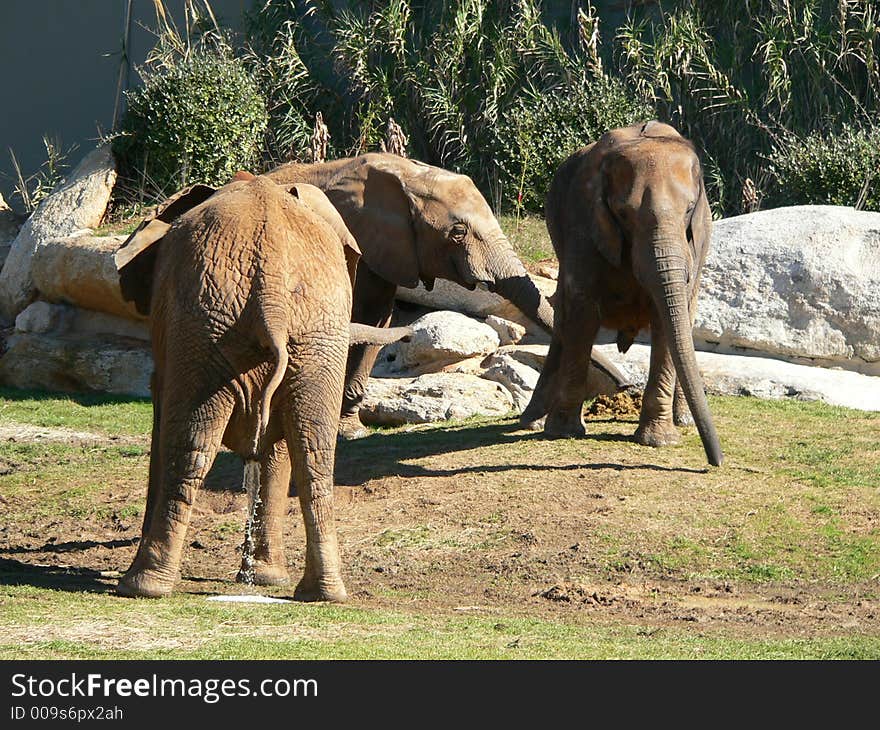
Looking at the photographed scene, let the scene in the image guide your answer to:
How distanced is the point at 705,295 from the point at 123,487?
777 cm

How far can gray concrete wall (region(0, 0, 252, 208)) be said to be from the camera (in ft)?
74.7

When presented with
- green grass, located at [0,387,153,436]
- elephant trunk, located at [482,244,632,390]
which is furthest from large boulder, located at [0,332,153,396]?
elephant trunk, located at [482,244,632,390]

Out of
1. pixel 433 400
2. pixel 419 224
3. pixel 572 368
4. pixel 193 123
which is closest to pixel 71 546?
pixel 419 224

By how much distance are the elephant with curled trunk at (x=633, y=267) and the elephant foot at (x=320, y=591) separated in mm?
3519

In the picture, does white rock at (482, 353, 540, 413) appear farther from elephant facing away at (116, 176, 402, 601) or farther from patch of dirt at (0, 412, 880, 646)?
elephant facing away at (116, 176, 402, 601)

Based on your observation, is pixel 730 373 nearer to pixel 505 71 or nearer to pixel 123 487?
pixel 123 487

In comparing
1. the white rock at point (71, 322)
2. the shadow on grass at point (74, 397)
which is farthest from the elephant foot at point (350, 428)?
the white rock at point (71, 322)

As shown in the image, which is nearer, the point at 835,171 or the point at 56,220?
the point at 56,220

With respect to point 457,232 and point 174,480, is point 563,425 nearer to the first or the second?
point 457,232

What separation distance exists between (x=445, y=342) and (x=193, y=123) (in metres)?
5.86

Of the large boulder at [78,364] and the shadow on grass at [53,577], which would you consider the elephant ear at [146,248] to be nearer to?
the shadow on grass at [53,577]

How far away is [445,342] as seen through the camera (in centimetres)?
1630

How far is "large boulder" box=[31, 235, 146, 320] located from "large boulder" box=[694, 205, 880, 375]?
691 cm

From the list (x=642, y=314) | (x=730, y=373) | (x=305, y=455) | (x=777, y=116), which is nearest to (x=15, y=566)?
(x=305, y=455)
